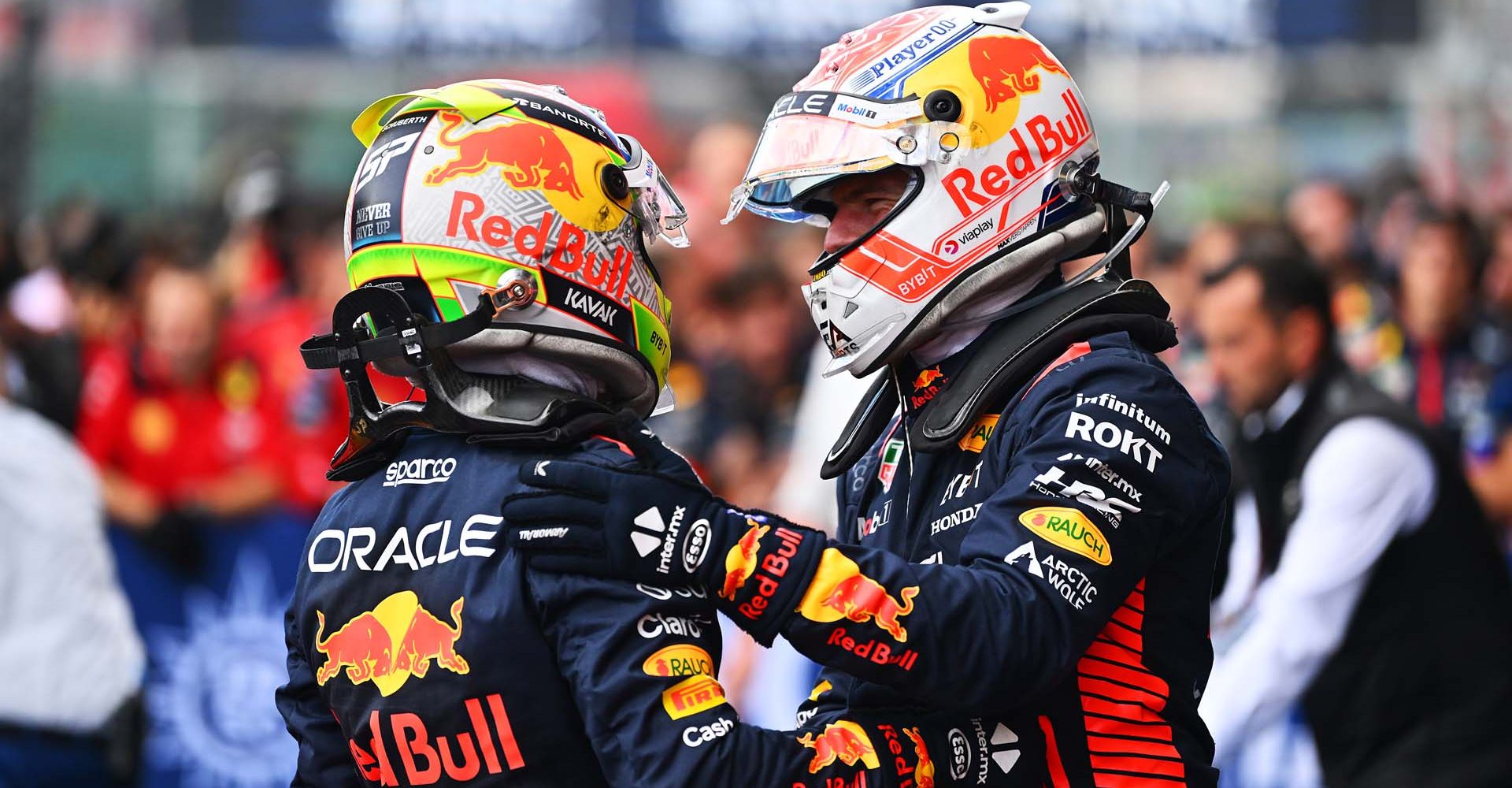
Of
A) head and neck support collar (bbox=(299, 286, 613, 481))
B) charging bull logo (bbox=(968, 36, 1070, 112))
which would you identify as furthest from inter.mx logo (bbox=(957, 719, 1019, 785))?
charging bull logo (bbox=(968, 36, 1070, 112))

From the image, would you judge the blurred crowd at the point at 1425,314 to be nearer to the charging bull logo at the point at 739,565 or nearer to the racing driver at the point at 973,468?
the racing driver at the point at 973,468

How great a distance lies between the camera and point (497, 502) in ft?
10.9

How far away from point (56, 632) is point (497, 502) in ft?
12.6

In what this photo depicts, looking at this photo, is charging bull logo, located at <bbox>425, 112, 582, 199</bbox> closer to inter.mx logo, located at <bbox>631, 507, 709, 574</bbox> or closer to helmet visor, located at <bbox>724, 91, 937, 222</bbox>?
helmet visor, located at <bbox>724, 91, 937, 222</bbox>

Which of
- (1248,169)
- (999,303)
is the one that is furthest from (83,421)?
(1248,169)

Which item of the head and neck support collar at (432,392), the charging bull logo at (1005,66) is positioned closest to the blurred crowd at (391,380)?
the charging bull logo at (1005,66)

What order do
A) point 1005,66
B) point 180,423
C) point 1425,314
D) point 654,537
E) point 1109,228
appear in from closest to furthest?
1. point 654,537
2. point 1005,66
3. point 1109,228
4. point 1425,314
5. point 180,423

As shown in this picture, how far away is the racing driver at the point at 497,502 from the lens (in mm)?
3189

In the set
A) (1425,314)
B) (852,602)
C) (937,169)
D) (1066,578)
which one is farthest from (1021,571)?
(1425,314)

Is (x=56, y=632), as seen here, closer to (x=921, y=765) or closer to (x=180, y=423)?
(x=180, y=423)

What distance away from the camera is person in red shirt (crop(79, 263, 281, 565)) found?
9.23 m

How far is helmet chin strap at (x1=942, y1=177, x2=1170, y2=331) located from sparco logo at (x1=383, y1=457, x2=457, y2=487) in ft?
3.42

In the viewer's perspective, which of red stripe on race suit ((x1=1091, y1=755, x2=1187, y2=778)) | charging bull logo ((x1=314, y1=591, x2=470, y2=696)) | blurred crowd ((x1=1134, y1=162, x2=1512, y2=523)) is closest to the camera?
charging bull logo ((x1=314, y1=591, x2=470, y2=696))

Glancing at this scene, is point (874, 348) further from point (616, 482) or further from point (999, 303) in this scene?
point (616, 482)
